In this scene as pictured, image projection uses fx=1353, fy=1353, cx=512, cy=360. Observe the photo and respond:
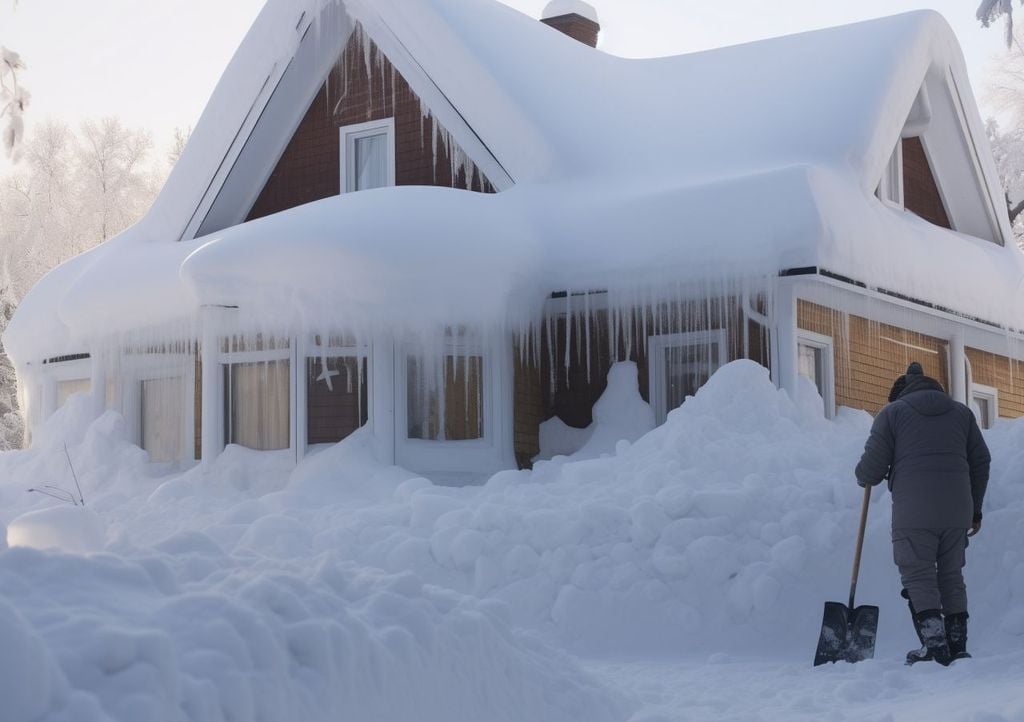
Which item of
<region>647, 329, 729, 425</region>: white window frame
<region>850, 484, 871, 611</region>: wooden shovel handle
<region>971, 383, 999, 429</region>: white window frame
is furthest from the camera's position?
<region>971, 383, 999, 429</region>: white window frame

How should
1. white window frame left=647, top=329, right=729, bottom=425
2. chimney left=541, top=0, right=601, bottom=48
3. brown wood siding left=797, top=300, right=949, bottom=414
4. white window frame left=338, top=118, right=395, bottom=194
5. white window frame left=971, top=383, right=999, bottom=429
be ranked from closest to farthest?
white window frame left=647, top=329, right=729, bottom=425
brown wood siding left=797, top=300, right=949, bottom=414
white window frame left=338, top=118, right=395, bottom=194
white window frame left=971, top=383, right=999, bottom=429
chimney left=541, top=0, right=601, bottom=48

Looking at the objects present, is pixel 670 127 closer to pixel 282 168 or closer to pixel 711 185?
pixel 711 185

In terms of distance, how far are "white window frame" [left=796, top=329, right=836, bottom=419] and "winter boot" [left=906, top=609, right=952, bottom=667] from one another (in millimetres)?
7256

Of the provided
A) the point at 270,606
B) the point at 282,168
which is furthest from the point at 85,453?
the point at 270,606

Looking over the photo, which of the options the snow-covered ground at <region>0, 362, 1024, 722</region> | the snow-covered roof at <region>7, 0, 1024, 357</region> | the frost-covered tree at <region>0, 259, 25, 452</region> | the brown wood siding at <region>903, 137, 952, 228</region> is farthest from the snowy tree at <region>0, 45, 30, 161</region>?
the frost-covered tree at <region>0, 259, 25, 452</region>

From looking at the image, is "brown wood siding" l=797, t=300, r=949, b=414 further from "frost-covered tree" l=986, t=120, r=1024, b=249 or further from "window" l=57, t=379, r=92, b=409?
"frost-covered tree" l=986, t=120, r=1024, b=249

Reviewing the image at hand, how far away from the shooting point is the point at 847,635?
7352mm

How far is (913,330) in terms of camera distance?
52.7ft

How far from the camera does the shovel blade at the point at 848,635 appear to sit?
7324mm

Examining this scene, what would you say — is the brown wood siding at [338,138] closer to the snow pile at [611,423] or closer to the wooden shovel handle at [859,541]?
the snow pile at [611,423]

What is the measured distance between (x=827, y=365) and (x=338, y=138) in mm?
6695

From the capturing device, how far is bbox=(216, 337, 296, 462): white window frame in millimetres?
14109

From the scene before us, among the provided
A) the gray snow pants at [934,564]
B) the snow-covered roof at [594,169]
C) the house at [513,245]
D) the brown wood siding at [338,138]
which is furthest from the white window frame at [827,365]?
the gray snow pants at [934,564]

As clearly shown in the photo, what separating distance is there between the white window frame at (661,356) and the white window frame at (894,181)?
3864mm
